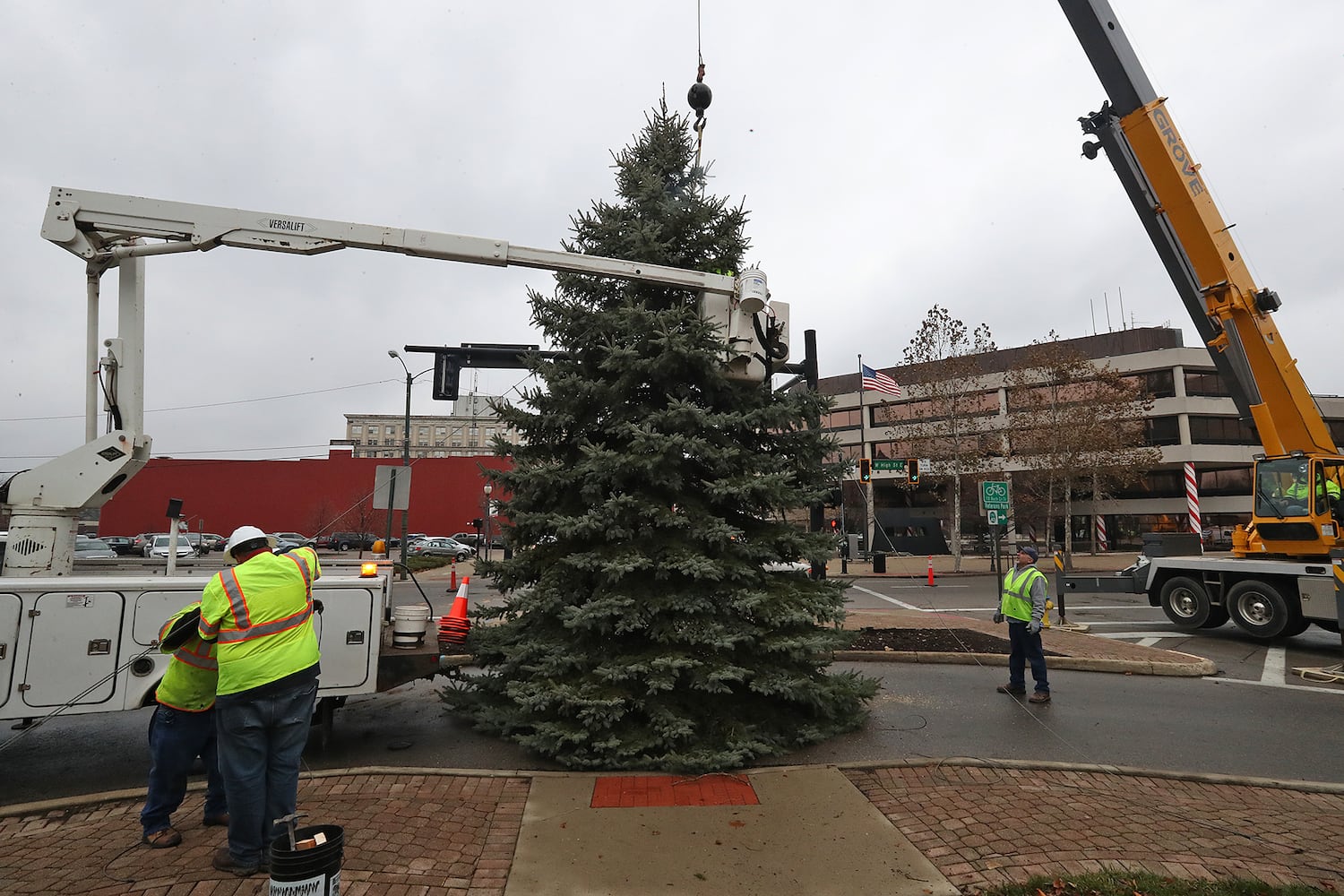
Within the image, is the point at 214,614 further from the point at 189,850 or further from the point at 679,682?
the point at 679,682

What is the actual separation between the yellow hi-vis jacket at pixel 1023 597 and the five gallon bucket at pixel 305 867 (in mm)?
6921

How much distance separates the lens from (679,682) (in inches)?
224

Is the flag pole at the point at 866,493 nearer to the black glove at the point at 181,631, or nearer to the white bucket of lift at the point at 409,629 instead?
the white bucket of lift at the point at 409,629

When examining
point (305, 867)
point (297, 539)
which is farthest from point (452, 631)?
point (297, 539)

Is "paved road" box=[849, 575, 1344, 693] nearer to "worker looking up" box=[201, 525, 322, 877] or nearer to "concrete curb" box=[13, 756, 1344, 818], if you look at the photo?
"concrete curb" box=[13, 756, 1344, 818]

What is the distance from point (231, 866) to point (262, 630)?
4.06 feet

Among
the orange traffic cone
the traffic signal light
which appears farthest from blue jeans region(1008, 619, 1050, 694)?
the traffic signal light

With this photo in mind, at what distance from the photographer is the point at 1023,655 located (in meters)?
7.82

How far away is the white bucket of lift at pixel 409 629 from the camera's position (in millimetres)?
6254

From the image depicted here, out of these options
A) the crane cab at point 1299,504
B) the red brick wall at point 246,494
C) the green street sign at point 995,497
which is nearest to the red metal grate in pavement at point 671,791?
the crane cab at point 1299,504

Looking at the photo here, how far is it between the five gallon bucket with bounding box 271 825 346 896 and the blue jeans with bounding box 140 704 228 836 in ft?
4.71

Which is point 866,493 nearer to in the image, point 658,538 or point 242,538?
point 658,538

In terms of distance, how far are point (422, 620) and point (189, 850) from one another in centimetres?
251

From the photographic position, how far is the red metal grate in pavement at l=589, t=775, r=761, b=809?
471 cm
